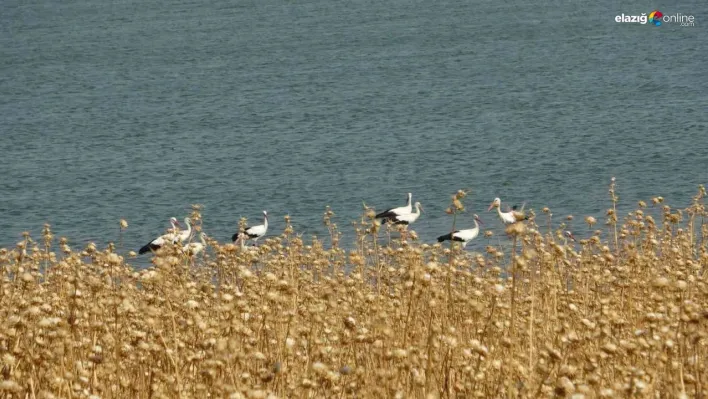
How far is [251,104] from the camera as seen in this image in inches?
1911

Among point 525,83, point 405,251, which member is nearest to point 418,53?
point 525,83

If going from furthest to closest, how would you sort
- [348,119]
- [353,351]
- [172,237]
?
[348,119]
[172,237]
[353,351]

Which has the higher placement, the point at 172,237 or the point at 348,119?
the point at 348,119

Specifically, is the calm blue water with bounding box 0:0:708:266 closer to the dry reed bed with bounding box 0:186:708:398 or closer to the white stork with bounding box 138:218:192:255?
the white stork with bounding box 138:218:192:255

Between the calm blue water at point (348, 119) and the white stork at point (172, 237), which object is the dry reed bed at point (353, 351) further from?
the calm blue water at point (348, 119)

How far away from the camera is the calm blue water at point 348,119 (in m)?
28.9

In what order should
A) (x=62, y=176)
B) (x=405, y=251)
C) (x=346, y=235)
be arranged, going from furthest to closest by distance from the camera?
(x=62, y=176) < (x=346, y=235) < (x=405, y=251)

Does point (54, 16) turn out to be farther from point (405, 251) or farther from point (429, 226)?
point (405, 251)

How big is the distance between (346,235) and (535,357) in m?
17.6

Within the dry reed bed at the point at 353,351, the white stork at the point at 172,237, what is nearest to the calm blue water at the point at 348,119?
the white stork at the point at 172,237

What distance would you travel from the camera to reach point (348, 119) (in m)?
42.4

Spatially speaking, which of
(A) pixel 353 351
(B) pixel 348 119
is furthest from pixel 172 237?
(B) pixel 348 119

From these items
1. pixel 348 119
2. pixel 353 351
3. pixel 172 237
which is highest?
pixel 348 119

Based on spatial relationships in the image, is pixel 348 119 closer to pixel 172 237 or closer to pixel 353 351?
pixel 172 237
